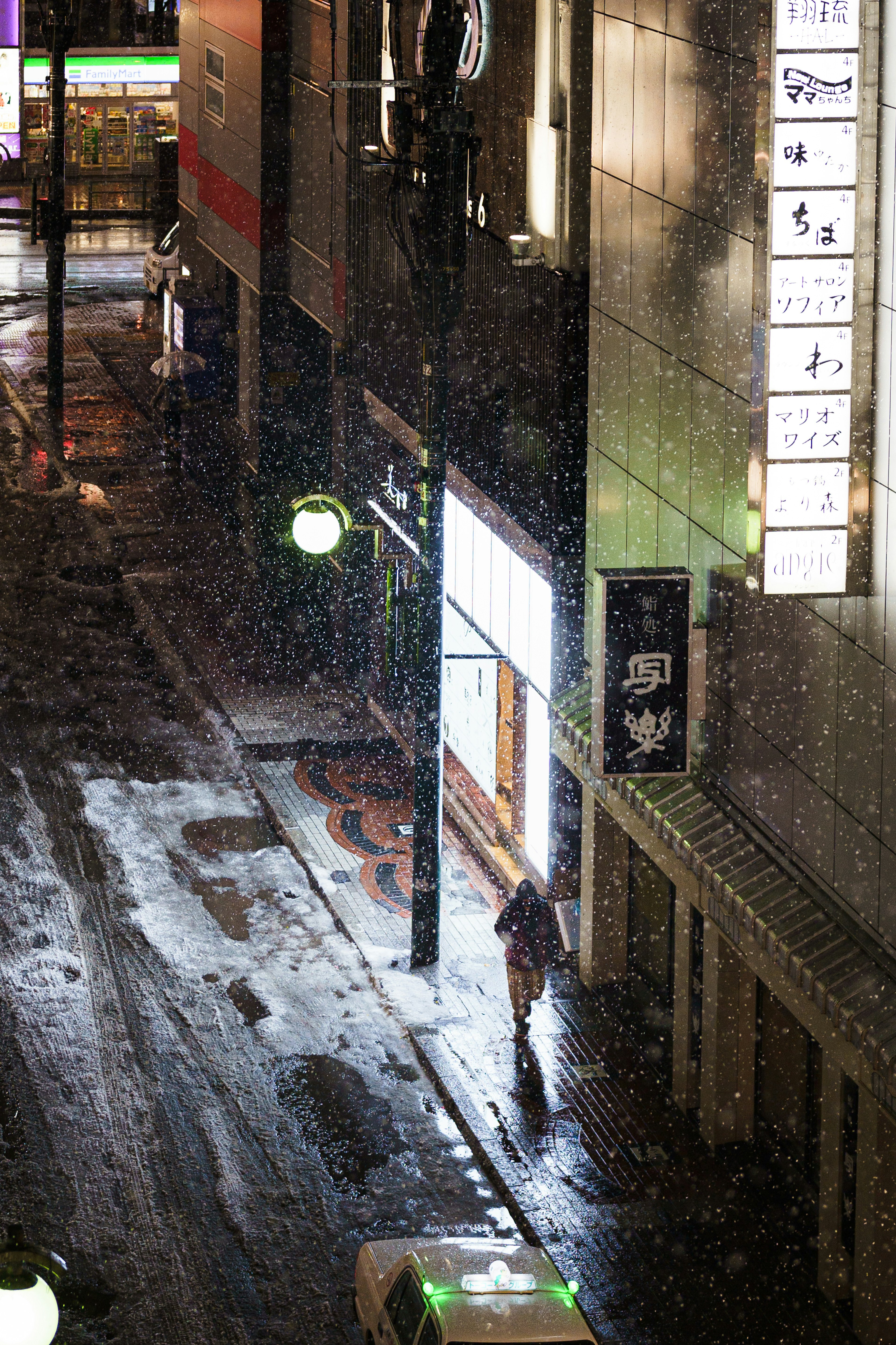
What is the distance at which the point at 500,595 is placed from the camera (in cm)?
2044

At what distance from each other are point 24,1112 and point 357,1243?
345 cm

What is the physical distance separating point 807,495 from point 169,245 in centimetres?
4394

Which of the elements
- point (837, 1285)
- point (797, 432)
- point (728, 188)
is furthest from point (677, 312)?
point (837, 1285)

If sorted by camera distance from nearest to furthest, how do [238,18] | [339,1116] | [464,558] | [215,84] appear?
[339,1116], [464,558], [238,18], [215,84]

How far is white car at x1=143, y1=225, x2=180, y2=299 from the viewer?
2040 inches

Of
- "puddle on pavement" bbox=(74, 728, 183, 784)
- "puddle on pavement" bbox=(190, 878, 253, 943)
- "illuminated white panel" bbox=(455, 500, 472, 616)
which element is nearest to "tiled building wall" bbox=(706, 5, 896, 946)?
"puddle on pavement" bbox=(190, 878, 253, 943)

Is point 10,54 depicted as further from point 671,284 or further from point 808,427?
point 808,427

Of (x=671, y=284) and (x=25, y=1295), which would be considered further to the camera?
(x=671, y=284)

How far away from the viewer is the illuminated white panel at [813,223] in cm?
1128

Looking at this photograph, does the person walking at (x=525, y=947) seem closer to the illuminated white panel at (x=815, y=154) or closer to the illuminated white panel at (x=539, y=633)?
the illuminated white panel at (x=539, y=633)

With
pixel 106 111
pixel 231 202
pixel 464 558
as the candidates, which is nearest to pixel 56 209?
pixel 231 202

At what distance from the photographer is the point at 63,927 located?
62.1 ft

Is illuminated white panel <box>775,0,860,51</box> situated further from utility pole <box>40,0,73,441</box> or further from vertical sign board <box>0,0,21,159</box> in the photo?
vertical sign board <box>0,0,21,159</box>

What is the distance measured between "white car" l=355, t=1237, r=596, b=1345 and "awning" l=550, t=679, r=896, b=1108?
8.28 feet
